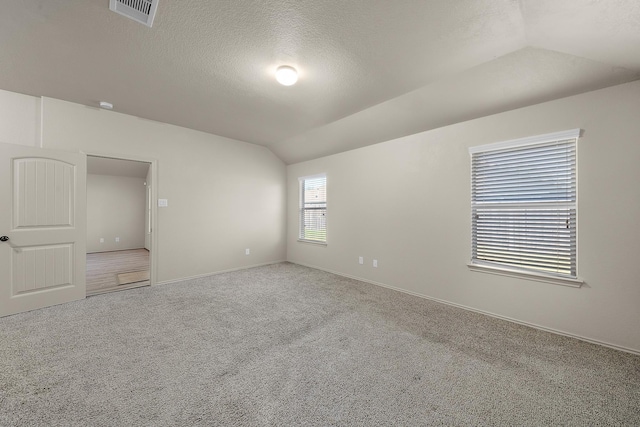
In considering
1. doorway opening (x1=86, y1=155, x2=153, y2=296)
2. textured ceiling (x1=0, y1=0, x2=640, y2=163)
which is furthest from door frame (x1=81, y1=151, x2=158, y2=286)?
doorway opening (x1=86, y1=155, x2=153, y2=296)

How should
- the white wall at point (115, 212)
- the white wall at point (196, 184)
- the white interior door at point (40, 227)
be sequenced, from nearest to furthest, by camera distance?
the white interior door at point (40, 227) < the white wall at point (196, 184) < the white wall at point (115, 212)

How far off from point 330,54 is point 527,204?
2.62m

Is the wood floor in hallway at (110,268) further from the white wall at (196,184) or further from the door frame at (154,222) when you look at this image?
the white wall at (196,184)

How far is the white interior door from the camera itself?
9.05 ft

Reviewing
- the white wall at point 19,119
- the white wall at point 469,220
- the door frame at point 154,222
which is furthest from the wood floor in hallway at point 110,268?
the white wall at point 469,220

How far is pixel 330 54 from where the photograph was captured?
2.20m

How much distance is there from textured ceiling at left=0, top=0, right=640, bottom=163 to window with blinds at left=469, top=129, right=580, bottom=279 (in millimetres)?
520

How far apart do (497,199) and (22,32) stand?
4.80 meters

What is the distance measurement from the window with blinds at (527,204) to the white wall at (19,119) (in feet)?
18.2

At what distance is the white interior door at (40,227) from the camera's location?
2.76m

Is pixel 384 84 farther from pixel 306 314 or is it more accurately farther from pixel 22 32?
pixel 22 32

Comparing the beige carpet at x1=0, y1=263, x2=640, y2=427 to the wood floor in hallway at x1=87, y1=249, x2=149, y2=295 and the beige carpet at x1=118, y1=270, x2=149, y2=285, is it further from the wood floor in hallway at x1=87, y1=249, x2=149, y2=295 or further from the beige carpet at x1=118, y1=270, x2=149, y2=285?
the beige carpet at x1=118, y1=270, x2=149, y2=285

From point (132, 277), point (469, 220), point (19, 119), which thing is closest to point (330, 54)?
point (469, 220)

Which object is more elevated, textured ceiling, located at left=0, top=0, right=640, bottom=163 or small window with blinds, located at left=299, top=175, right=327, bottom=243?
textured ceiling, located at left=0, top=0, right=640, bottom=163
